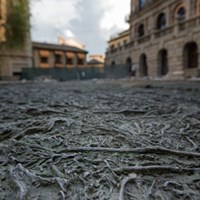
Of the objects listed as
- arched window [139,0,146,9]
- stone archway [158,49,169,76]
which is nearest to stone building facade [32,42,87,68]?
arched window [139,0,146,9]

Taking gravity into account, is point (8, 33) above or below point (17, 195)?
above

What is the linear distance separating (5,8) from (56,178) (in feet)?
62.6

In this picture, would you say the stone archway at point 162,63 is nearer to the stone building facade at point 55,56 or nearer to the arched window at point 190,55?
the arched window at point 190,55

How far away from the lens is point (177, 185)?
1.31 m

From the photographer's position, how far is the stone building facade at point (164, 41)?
1645cm

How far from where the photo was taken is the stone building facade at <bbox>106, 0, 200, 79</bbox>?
16453mm

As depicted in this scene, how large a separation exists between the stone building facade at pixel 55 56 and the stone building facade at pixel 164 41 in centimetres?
1325

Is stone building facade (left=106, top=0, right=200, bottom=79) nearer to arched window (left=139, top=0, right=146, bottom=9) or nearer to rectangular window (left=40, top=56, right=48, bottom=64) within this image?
arched window (left=139, top=0, right=146, bottom=9)

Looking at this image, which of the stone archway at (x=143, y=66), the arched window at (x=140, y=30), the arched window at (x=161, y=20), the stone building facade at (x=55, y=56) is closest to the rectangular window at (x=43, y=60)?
the stone building facade at (x=55, y=56)

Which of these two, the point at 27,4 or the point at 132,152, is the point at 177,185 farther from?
the point at 27,4

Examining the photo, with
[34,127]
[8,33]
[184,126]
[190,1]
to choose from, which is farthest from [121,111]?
[190,1]

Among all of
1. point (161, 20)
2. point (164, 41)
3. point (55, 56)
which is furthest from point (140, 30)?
point (55, 56)

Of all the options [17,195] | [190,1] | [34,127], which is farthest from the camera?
[190,1]

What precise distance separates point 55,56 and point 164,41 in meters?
24.4
